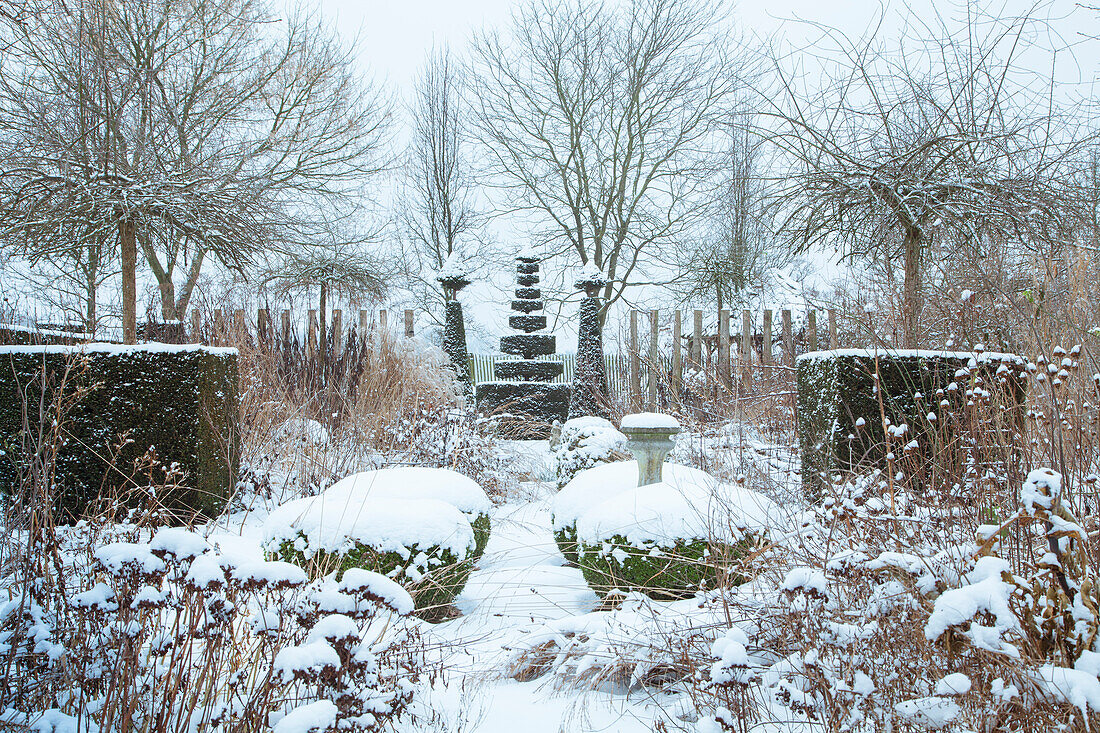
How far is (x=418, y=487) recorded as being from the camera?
12.3 feet

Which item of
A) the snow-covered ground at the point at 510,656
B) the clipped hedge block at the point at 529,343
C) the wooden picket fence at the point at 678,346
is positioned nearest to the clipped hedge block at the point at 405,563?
the snow-covered ground at the point at 510,656

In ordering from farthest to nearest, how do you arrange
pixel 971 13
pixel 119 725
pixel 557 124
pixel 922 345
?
pixel 557 124 < pixel 922 345 < pixel 971 13 < pixel 119 725

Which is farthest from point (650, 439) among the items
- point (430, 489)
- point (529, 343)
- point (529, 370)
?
point (529, 343)

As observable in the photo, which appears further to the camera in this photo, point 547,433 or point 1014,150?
point 547,433

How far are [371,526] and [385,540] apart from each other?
0.09 meters

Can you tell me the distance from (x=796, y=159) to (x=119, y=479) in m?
5.24

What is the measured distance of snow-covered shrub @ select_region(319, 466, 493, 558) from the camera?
3.67 m

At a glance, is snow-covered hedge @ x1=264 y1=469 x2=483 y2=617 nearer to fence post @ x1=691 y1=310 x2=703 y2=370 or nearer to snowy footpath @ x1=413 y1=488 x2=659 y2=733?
snowy footpath @ x1=413 y1=488 x2=659 y2=733

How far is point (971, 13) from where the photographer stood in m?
4.27

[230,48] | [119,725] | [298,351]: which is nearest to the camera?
[119,725]

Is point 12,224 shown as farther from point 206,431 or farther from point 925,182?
point 925,182

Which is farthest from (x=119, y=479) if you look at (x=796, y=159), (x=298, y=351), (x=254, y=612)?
(x=796, y=159)

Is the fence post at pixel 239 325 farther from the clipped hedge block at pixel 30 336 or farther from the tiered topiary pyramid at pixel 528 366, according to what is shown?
the tiered topiary pyramid at pixel 528 366

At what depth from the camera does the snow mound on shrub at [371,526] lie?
311 centimetres
